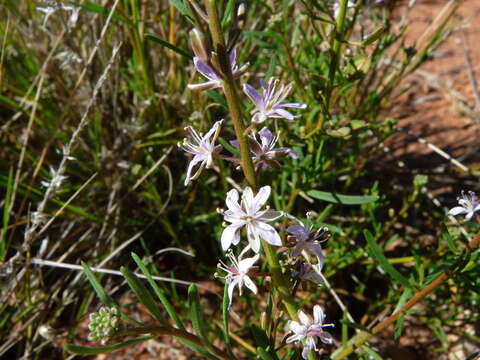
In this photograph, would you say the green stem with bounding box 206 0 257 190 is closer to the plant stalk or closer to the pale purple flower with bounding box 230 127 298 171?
the pale purple flower with bounding box 230 127 298 171

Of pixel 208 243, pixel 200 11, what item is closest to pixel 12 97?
pixel 208 243

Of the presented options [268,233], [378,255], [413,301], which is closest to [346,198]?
[378,255]

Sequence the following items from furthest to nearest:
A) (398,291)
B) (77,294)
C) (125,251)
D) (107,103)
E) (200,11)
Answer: (107,103)
(125,251)
(77,294)
(398,291)
(200,11)

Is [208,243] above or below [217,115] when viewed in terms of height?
below

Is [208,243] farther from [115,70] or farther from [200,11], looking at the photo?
[200,11]

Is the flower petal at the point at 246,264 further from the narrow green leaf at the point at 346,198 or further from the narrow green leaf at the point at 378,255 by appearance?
the narrow green leaf at the point at 346,198

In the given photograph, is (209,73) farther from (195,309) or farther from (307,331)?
(307,331)

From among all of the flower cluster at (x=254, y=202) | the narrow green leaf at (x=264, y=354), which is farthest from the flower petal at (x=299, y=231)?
the narrow green leaf at (x=264, y=354)
